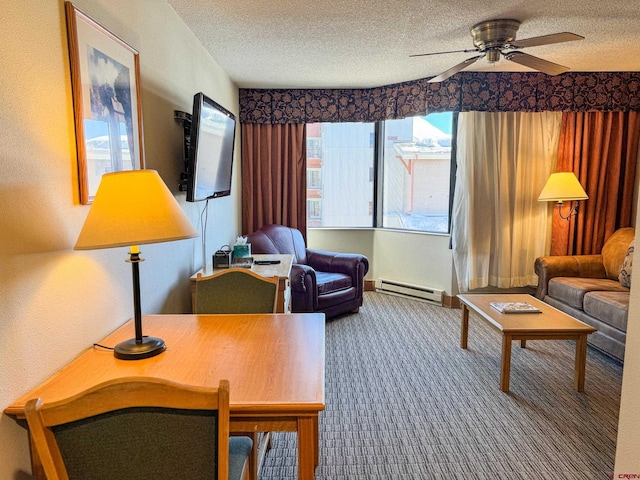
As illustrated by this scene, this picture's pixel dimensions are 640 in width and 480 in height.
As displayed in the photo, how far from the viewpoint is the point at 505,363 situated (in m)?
2.83

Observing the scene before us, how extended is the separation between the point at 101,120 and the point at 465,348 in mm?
3067

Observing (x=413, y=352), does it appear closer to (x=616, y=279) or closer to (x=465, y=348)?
(x=465, y=348)

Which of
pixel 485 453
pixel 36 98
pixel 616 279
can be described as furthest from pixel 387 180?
pixel 36 98

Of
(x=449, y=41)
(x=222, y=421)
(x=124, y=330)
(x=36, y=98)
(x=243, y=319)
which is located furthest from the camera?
(x=449, y=41)

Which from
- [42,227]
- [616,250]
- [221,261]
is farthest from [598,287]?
[42,227]

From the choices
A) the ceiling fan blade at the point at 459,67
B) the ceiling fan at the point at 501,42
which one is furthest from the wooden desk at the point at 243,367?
the ceiling fan at the point at 501,42

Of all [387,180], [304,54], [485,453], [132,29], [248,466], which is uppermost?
[304,54]

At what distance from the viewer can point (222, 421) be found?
1.03m

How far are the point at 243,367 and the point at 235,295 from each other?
2.66 feet

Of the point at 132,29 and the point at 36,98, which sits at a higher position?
the point at 132,29

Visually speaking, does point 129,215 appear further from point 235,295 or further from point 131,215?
point 235,295

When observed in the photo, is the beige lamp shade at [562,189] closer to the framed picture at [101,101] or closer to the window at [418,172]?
the window at [418,172]

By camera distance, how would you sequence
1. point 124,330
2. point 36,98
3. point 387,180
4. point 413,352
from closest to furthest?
point 36,98 → point 124,330 → point 413,352 → point 387,180

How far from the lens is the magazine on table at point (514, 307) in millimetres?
3125
